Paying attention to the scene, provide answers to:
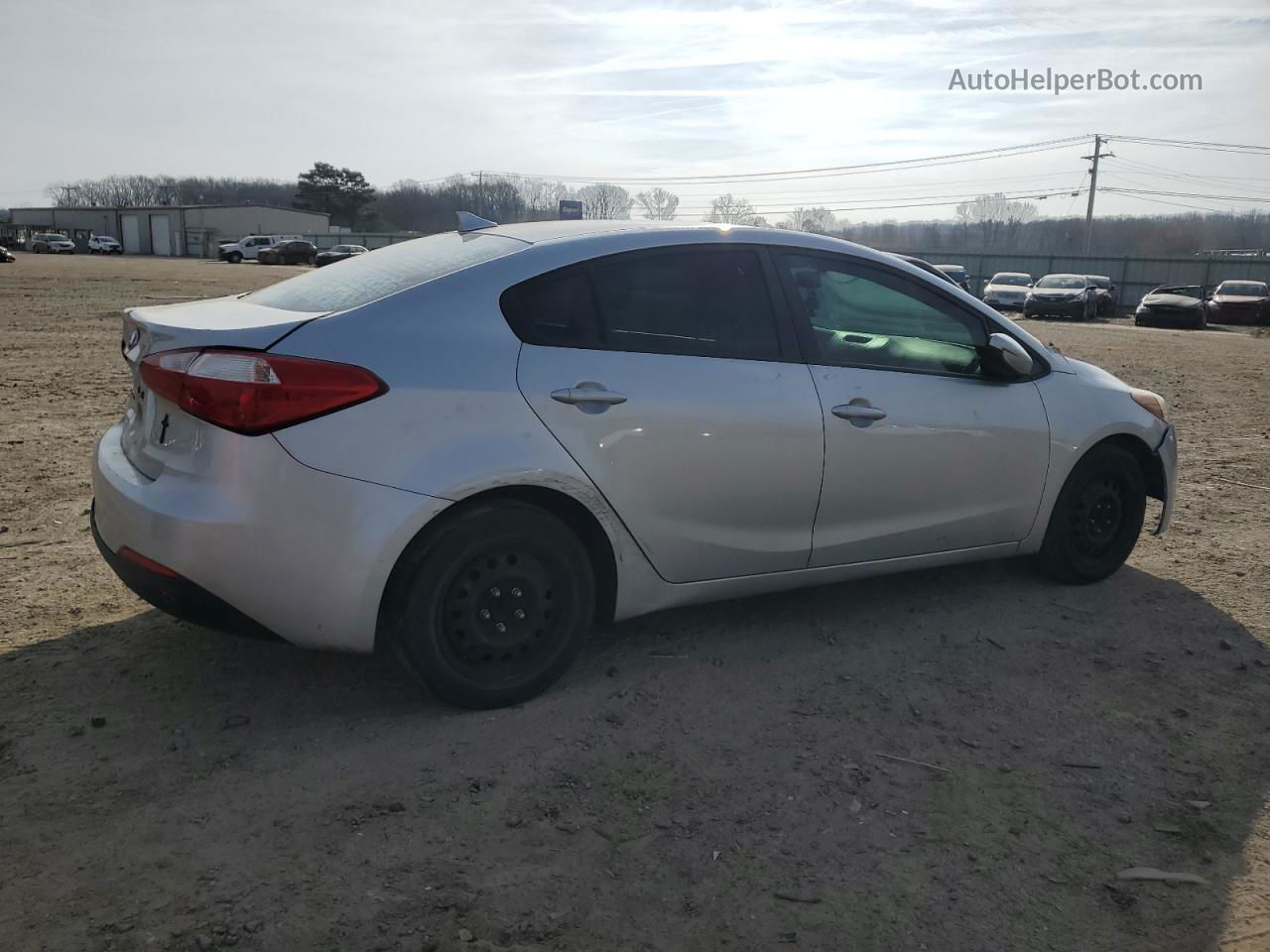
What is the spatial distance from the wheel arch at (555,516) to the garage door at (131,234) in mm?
96275

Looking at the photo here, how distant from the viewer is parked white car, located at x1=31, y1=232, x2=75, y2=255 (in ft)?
242

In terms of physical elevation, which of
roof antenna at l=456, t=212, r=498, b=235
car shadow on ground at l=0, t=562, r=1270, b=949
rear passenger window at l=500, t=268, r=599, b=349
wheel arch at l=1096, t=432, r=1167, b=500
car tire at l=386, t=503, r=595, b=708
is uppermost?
roof antenna at l=456, t=212, r=498, b=235

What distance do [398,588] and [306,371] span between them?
731 mm

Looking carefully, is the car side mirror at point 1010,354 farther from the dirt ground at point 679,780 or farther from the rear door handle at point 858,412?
the dirt ground at point 679,780

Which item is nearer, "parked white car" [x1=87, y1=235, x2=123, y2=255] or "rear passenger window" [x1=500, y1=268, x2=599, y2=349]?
"rear passenger window" [x1=500, y1=268, x2=599, y2=349]

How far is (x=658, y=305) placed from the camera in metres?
3.73

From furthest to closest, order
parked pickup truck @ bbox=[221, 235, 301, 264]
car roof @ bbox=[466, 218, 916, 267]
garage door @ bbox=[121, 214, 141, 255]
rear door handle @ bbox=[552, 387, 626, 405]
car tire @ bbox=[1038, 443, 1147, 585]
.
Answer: garage door @ bbox=[121, 214, 141, 255], parked pickup truck @ bbox=[221, 235, 301, 264], car tire @ bbox=[1038, 443, 1147, 585], car roof @ bbox=[466, 218, 916, 267], rear door handle @ bbox=[552, 387, 626, 405]

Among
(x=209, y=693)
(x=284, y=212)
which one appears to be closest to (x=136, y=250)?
(x=284, y=212)

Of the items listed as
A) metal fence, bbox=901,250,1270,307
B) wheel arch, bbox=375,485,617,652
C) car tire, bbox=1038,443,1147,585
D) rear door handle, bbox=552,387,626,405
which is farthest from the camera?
metal fence, bbox=901,250,1270,307

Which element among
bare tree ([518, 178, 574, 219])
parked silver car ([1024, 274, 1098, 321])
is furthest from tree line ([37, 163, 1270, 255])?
parked silver car ([1024, 274, 1098, 321])

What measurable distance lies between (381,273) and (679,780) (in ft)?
6.79

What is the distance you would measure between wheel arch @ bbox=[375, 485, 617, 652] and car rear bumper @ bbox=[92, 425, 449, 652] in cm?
6

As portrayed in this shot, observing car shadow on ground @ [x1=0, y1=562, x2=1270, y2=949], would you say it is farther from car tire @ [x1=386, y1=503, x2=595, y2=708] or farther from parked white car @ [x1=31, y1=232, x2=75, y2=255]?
parked white car @ [x1=31, y1=232, x2=75, y2=255]

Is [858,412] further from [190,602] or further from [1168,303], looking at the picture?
[1168,303]
